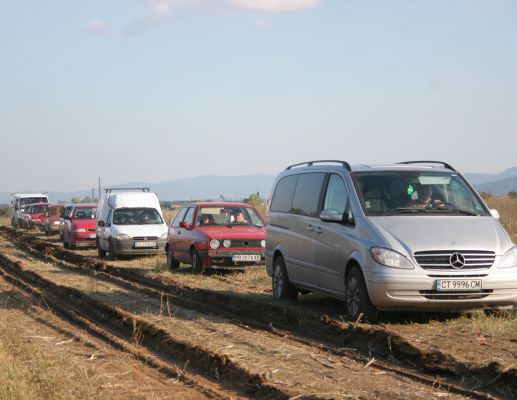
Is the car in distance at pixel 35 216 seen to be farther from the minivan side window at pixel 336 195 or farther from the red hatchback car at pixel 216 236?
the minivan side window at pixel 336 195

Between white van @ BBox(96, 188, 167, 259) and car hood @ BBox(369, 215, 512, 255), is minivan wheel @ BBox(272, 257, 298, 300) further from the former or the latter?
white van @ BBox(96, 188, 167, 259)

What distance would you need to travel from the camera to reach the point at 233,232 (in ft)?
63.0

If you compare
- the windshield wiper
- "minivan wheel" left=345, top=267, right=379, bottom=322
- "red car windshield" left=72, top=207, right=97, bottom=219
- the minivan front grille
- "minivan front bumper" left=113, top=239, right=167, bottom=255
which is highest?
the windshield wiper

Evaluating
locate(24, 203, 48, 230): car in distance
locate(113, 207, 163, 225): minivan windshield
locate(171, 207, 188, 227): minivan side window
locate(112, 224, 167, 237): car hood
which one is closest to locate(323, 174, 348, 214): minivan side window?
locate(171, 207, 188, 227): minivan side window

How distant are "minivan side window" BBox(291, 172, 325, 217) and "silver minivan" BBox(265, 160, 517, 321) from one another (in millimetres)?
16

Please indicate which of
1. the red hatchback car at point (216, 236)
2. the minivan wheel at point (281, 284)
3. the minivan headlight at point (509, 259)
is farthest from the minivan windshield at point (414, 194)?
the red hatchback car at point (216, 236)

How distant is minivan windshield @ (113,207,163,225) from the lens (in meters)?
27.0

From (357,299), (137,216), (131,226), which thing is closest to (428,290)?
(357,299)

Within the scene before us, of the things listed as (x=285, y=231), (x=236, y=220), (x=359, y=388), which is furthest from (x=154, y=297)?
(x=359, y=388)

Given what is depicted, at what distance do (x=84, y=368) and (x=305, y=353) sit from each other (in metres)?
2.21

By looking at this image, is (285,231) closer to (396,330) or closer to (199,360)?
(396,330)

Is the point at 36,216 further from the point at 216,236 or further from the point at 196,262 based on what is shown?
the point at 216,236

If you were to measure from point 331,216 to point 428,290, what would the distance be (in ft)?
5.73

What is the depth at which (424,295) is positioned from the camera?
10.9 metres
